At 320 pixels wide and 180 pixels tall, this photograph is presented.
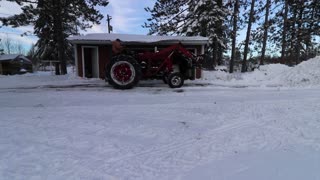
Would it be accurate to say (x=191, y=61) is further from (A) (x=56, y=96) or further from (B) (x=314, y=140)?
(B) (x=314, y=140)

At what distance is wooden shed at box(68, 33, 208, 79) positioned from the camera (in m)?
14.6

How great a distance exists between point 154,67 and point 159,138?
273 inches

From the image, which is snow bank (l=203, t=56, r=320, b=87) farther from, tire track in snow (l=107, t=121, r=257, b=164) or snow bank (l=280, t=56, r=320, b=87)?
tire track in snow (l=107, t=121, r=257, b=164)

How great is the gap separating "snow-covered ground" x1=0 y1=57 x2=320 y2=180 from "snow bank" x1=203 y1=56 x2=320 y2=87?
3882 mm

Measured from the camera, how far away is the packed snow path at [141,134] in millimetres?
4047

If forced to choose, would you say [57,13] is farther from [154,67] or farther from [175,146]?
[175,146]

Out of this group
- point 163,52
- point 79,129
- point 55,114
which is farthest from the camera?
point 163,52

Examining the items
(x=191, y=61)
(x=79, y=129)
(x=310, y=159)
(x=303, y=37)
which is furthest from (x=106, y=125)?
(x=303, y=37)

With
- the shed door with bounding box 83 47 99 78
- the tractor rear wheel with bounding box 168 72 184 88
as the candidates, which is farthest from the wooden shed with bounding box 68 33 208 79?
the tractor rear wheel with bounding box 168 72 184 88

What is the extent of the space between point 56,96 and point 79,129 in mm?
4070

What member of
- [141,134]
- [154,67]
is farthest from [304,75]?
[141,134]

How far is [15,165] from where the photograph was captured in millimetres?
3986

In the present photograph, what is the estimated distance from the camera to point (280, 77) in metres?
13.7

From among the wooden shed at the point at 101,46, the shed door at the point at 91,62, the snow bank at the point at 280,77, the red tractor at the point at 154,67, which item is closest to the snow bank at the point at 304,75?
the snow bank at the point at 280,77
